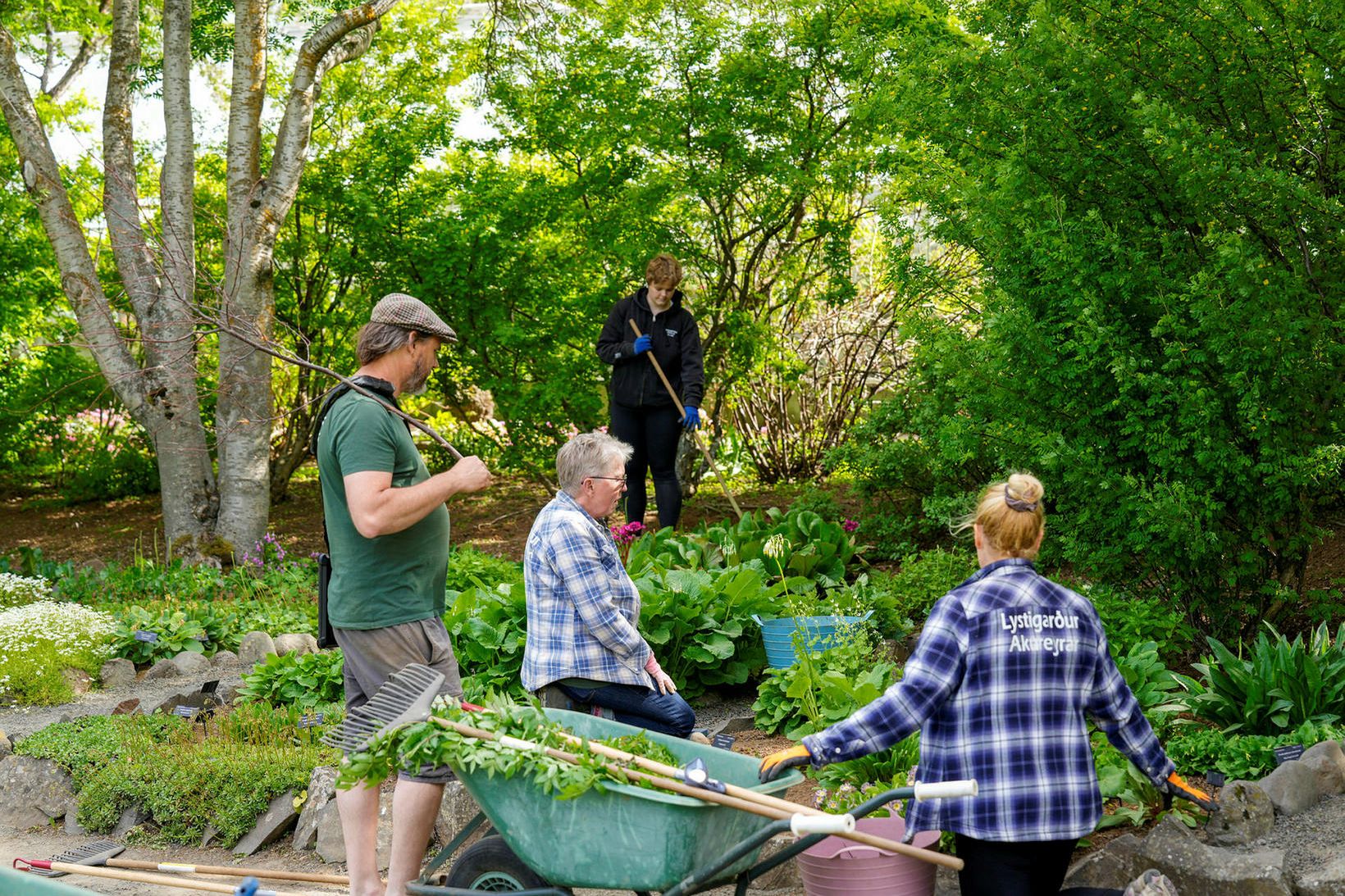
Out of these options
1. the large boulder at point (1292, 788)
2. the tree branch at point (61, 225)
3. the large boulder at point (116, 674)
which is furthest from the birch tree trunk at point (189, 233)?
the large boulder at point (1292, 788)

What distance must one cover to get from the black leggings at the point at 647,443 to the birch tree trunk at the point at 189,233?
3.29 m

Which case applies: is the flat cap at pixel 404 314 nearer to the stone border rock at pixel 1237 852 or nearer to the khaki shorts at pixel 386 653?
the khaki shorts at pixel 386 653

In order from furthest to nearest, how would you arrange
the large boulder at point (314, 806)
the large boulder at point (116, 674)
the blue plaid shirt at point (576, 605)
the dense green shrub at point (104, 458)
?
1. the dense green shrub at point (104, 458)
2. the large boulder at point (116, 674)
3. the large boulder at point (314, 806)
4. the blue plaid shirt at point (576, 605)

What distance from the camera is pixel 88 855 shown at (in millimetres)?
4512

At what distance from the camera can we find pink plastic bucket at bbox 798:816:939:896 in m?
2.85

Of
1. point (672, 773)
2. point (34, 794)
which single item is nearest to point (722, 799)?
point (672, 773)

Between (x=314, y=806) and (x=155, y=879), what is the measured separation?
1.04 metres

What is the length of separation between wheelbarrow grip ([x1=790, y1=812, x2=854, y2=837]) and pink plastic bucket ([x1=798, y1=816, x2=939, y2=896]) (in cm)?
51

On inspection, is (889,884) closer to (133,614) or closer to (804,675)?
(804,675)

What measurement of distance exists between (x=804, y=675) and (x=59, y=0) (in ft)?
31.1

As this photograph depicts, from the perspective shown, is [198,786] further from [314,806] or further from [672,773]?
[672,773]

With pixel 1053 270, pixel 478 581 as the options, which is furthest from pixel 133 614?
pixel 1053 270

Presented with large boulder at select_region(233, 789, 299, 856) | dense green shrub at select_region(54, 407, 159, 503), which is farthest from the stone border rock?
dense green shrub at select_region(54, 407, 159, 503)

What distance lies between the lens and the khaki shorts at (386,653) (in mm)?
3193
